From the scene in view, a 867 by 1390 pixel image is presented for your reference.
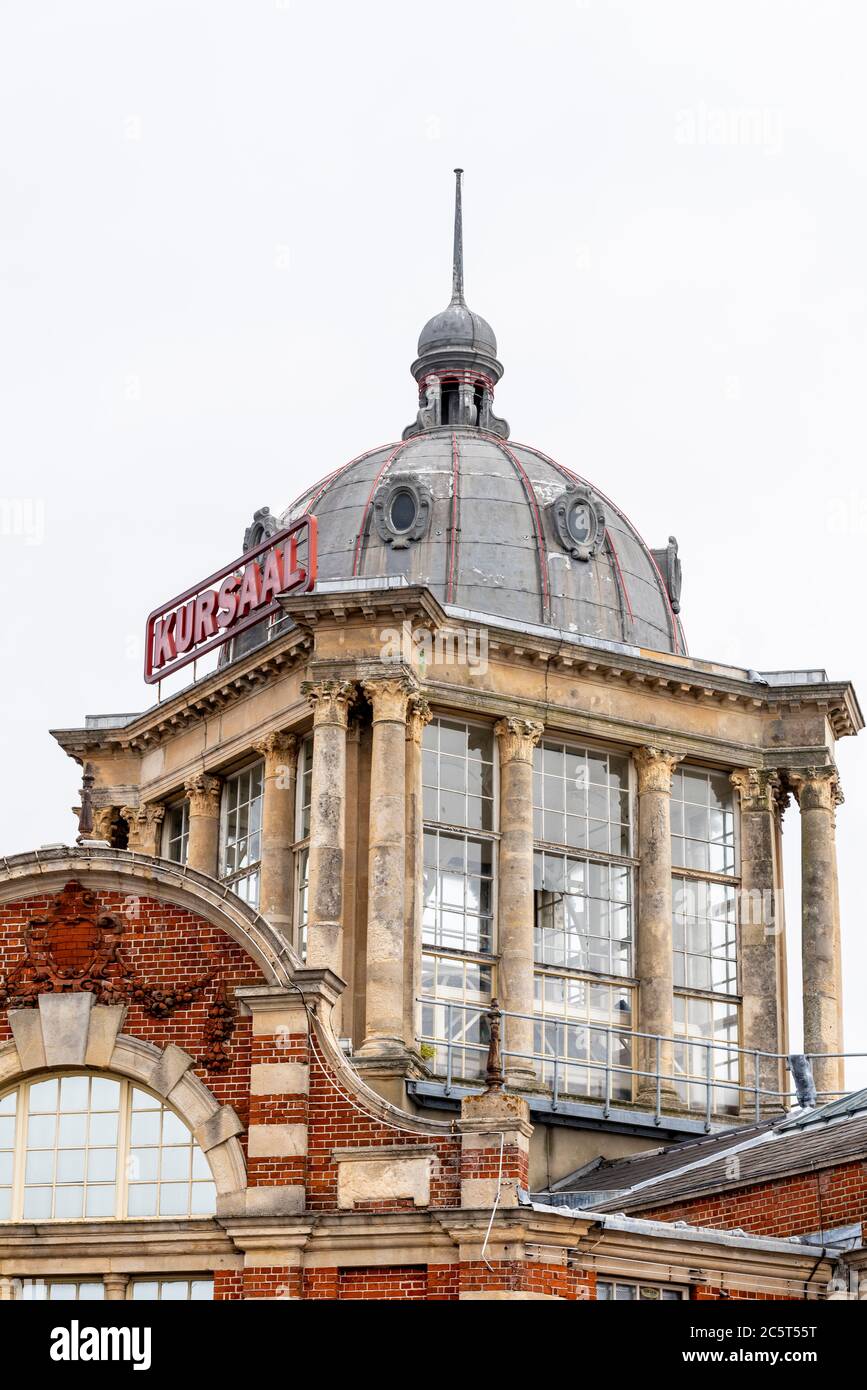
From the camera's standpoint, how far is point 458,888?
165ft

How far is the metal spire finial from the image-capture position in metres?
61.4

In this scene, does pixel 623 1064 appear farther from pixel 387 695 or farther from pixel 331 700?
pixel 331 700

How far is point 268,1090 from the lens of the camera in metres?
32.8

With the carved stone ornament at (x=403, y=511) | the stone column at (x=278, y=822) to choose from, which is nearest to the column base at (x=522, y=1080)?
the stone column at (x=278, y=822)

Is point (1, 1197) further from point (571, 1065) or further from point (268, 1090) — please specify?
point (571, 1065)

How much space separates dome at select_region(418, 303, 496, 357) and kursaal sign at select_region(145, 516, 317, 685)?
6.53 metres

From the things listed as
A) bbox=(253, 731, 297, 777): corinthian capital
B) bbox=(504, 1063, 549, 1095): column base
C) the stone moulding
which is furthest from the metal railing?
the stone moulding

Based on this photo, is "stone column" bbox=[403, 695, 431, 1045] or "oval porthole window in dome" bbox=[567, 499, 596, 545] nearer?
"stone column" bbox=[403, 695, 431, 1045]

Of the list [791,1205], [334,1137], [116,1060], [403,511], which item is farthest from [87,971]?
[403,511]

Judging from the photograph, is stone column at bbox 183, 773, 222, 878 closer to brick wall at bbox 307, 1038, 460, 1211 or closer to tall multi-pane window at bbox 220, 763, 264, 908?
tall multi-pane window at bbox 220, 763, 264, 908

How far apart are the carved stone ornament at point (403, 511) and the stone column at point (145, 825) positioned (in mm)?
6899

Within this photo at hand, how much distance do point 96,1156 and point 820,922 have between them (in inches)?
881

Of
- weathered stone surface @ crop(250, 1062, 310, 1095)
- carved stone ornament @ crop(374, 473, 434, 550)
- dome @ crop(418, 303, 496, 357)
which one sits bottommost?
weathered stone surface @ crop(250, 1062, 310, 1095)

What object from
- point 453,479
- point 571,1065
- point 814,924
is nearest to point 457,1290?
point 571,1065
